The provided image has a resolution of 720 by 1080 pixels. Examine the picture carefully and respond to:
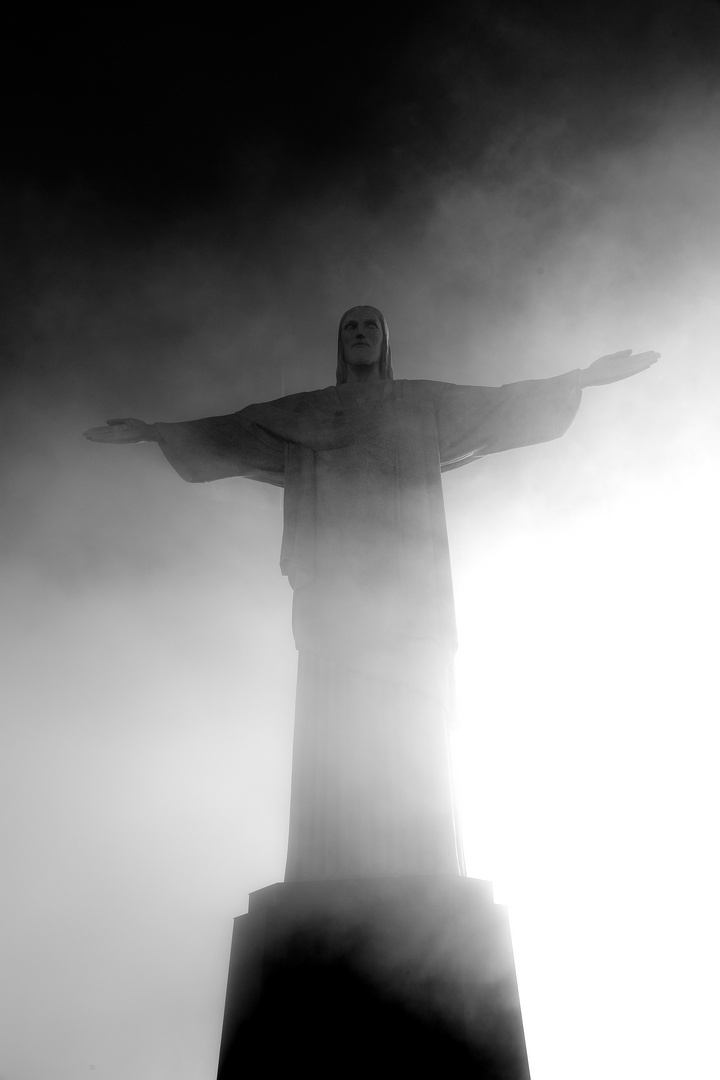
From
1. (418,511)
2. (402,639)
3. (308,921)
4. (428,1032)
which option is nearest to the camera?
(428,1032)

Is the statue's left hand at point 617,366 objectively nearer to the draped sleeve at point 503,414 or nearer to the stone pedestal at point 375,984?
the draped sleeve at point 503,414

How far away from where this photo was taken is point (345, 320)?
6.48m

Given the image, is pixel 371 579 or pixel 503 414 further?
pixel 503 414

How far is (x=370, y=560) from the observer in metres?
5.27

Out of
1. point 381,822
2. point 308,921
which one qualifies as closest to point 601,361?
point 381,822

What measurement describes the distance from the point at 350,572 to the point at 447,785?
1573 mm

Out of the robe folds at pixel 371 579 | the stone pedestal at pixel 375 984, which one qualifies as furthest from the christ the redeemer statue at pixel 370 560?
the stone pedestal at pixel 375 984

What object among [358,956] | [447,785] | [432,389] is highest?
[432,389]

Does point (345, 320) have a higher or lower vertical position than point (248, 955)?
higher

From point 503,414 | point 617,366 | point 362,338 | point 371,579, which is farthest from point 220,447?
point 617,366

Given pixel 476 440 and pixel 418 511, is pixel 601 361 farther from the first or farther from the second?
pixel 418 511

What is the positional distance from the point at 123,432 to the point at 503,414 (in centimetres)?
309

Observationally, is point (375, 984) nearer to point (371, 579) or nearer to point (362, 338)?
point (371, 579)

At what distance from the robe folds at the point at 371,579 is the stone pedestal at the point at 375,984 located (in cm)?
37
